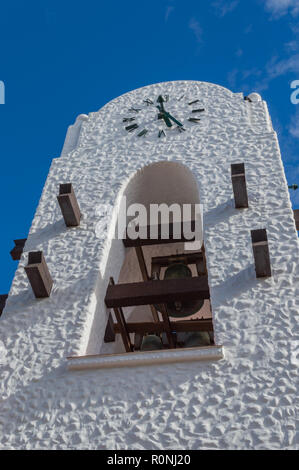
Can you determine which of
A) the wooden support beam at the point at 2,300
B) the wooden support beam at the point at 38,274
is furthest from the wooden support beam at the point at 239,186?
the wooden support beam at the point at 2,300

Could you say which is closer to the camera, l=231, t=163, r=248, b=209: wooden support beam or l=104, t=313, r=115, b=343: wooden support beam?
l=231, t=163, r=248, b=209: wooden support beam

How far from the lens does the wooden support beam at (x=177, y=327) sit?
5168 millimetres

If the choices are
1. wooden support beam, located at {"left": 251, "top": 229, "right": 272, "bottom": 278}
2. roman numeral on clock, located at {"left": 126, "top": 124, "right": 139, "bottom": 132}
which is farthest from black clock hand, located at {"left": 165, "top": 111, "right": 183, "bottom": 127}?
wooden support beam, located at {"left": 251, "top": 229, "right": 272, "bottom": 278}

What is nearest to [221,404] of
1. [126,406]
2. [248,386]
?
[248,386]

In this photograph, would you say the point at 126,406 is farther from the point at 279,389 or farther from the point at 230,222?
the point at 230,222

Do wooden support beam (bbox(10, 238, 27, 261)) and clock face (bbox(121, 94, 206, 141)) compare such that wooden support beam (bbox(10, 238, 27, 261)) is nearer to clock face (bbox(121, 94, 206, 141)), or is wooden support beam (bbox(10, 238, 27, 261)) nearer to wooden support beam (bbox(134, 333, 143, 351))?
wooden support beam (bbox(134, 333, 143, 351))

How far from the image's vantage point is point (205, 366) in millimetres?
3998

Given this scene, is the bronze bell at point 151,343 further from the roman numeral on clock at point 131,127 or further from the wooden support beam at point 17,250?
the roman numeral on clock at point 131,127

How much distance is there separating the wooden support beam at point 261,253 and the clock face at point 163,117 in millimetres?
2383

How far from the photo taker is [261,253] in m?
4.42

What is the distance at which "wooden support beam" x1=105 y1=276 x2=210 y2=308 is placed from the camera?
4.84 meters

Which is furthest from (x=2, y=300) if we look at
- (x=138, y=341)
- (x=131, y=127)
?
(x=131, y=127)

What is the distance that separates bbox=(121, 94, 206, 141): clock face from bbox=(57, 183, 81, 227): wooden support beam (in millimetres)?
1451
